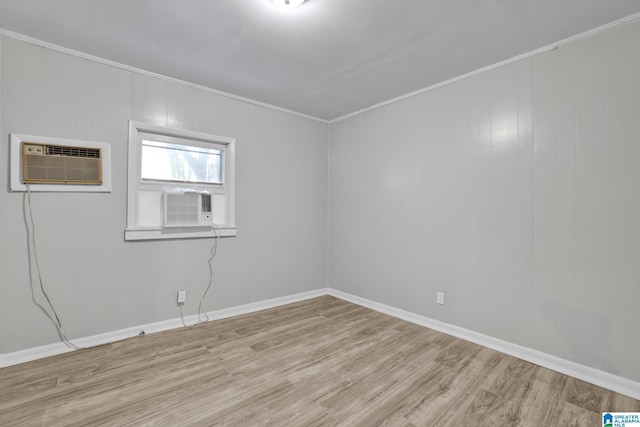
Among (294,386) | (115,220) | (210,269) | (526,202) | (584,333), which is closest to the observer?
(294,386)

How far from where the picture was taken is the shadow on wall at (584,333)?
209cm

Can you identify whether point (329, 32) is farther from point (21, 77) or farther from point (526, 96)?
point (21, 77)

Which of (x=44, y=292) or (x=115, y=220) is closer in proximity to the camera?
(x=44, y=292)

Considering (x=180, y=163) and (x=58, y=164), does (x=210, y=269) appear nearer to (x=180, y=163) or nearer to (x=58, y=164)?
(x=180, y=163)

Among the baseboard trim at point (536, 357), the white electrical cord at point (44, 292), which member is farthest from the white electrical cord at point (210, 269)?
the baseboard trim at point (536, 357)

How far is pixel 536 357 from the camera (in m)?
2.37

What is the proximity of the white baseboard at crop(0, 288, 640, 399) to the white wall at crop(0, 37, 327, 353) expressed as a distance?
0.07 m

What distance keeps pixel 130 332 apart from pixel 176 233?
1008mm

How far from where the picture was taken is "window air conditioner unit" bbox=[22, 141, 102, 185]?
235 centimetres

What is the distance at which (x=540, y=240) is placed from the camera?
2.40 meters

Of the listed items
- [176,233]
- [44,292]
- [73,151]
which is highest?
[73,151]

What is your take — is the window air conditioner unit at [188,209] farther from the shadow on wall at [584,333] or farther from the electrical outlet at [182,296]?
the shadow on wall at [584,333]

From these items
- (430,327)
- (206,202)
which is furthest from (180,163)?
(430,327)

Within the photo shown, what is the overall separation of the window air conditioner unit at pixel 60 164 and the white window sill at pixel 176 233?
1.78 ft
